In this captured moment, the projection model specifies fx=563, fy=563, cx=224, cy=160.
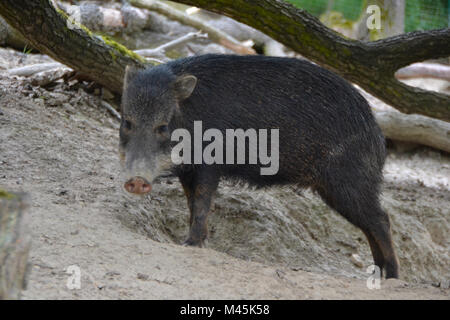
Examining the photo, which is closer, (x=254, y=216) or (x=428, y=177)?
(x=254, y=216)

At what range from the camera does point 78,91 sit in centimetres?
606

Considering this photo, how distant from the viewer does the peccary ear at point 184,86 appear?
393 centimetres

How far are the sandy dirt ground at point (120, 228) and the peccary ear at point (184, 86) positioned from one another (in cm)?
97

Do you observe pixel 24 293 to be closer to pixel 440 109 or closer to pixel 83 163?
pixel 83 163

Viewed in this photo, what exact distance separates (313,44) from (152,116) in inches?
72.4

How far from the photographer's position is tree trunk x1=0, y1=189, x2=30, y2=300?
2.08 m

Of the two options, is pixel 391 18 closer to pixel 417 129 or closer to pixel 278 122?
pixel 417 129

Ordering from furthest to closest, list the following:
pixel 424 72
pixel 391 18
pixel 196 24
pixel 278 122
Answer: pixel 424 72, pixel 196 24, pixel 391 18, pixel 278 122

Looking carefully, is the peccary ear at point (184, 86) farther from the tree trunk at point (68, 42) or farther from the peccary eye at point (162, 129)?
the tree trunk at point (68, 42)

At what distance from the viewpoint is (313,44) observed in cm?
498

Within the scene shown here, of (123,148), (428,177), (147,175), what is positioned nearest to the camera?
(147,175)

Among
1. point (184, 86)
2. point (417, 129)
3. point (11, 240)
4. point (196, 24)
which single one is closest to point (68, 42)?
point (184, 86)

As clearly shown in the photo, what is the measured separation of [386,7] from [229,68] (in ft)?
19.5

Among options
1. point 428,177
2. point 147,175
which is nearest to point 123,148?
point 147,175
